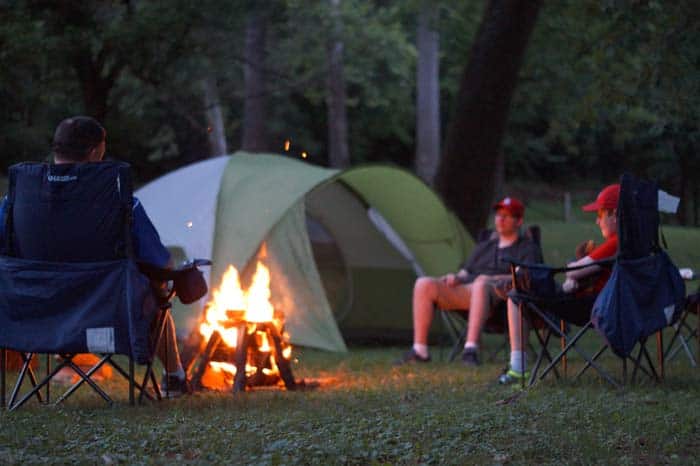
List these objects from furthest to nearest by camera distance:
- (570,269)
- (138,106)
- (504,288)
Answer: (138,106)
(504,288)
(570,269)

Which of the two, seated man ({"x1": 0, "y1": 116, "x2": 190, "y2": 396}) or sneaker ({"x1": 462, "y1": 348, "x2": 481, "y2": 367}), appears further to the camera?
sneaker ({"x1": 462, "y1": 348, "x2": 481, "y2": 367})

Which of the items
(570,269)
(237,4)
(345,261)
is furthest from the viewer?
(237,4)

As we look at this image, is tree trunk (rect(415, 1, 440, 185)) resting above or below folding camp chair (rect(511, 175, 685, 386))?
above

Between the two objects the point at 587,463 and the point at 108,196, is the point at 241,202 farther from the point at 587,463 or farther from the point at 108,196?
the point at 587,463

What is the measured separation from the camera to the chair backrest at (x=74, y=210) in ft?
15.5

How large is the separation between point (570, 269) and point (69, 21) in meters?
6.09

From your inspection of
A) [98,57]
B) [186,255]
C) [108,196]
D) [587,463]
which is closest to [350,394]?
[108,196]

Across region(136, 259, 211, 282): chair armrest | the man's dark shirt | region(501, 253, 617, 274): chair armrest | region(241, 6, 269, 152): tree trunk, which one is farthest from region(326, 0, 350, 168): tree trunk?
region(136, 259, 211, 282): chair armrest

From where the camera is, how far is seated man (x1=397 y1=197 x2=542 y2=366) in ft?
22.8

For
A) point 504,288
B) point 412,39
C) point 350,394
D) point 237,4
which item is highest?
point 412,39

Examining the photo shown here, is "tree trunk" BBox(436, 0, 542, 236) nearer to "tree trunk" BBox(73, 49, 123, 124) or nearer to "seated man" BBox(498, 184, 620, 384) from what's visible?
"tree trunk" BBox(73, 49, 123, 124)

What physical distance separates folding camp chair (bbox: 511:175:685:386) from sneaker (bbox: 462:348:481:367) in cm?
103

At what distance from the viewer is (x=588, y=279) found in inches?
223

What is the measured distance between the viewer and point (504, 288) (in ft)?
21.7
